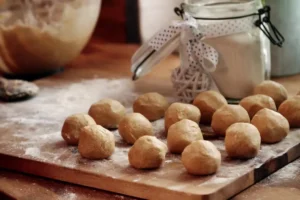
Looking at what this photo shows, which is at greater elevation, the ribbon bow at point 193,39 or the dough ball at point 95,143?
the ribbon bow at point 193,39

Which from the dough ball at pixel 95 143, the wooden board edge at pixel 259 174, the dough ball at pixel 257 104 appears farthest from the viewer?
the dough ball at pixel 257 104

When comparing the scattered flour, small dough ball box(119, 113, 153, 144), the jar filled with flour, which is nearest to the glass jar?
the jar filled with flour

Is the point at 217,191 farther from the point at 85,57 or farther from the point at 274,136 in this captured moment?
the point at 85,57

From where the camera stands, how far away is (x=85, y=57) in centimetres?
156

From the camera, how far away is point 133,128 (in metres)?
0.95

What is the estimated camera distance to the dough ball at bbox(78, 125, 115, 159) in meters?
0.90

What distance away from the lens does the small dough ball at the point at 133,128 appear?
95cm

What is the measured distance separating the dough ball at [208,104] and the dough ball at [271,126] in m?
0.10

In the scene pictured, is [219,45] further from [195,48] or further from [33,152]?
[33,152]

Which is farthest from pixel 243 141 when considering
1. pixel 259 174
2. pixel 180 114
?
pixel 180 114

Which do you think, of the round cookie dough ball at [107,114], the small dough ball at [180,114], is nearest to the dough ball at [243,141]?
the small dough ball at [180,114]

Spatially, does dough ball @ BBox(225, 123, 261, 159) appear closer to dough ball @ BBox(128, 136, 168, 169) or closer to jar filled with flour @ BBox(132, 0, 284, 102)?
dough ball @ BBox(128, 136, 168, 169)

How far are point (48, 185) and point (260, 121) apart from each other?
32 cm

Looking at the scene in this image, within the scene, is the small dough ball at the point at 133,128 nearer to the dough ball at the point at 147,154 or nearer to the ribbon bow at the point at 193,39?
the dough ball at the point at 147,154
